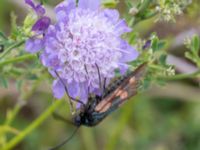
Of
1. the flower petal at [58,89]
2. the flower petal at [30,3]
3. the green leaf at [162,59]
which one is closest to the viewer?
the flower petal at [30,3]

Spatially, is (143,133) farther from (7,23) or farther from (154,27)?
(7,23)

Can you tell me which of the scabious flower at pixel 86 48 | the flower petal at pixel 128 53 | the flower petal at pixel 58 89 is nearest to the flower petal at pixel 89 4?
the scabious flower at pixel 86 48

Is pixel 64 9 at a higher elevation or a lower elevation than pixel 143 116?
higher

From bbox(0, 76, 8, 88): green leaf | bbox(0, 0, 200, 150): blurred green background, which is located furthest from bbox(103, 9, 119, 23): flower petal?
bbox(0, 0, 200, 150): blurred green background

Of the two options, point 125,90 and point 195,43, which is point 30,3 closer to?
point 125,90

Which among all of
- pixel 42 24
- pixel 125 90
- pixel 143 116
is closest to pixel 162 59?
pixel 125 90

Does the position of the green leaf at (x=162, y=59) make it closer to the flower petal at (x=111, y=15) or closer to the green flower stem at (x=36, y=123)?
the flower petal at (x=111, y=15)

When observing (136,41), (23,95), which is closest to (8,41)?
(136,41)
